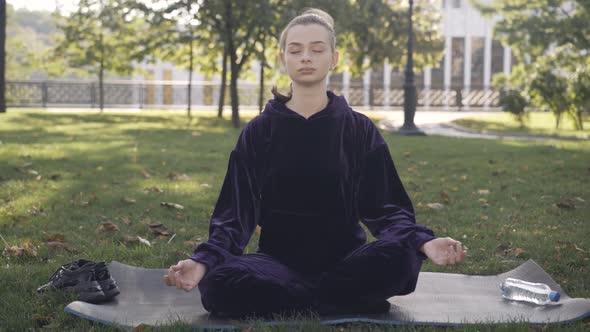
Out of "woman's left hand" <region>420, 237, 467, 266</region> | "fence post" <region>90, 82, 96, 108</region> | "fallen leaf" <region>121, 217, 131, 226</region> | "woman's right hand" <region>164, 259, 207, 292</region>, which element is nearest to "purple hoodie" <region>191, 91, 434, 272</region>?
"woman's left hand" <region>420, 237, 467, 266</region>

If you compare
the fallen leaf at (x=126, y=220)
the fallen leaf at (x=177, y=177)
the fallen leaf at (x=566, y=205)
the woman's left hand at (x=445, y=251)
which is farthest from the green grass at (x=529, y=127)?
the woman's left hand at (x=445, y=251)

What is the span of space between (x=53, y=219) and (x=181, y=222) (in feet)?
3.65

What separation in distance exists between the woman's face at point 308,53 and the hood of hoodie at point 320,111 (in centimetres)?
17

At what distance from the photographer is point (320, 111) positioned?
157 inches

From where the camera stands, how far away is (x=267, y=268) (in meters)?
3.87

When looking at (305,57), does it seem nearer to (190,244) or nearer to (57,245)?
(190,244)

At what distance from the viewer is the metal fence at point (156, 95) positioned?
A: 34.2 m

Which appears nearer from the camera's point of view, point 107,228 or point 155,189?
point 107,228

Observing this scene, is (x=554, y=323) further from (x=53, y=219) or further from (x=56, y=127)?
(x=56, y=127)

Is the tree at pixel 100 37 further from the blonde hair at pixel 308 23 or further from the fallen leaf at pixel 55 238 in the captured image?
the blonde hair at pixel 308 23

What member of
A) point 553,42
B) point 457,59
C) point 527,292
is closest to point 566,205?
point 527,292

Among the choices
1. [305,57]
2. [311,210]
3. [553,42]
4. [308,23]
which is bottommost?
[311,210]

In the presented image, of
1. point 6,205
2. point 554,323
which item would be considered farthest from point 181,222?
point 554,323

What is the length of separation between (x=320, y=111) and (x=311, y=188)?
0.41m
